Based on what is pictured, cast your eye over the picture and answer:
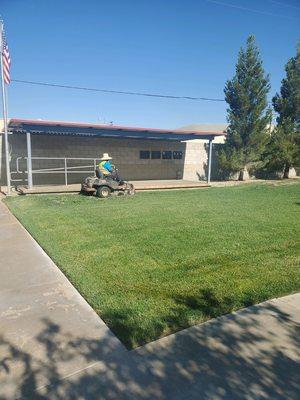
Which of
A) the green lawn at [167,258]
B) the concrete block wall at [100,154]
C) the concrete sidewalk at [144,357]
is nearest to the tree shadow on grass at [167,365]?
the concrete sidewalk at [144,357]

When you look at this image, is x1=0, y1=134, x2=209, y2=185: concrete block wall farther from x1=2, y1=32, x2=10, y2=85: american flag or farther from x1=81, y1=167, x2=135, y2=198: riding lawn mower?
x1=81, y1=167, x2=135, y2=198: riding lawn mower

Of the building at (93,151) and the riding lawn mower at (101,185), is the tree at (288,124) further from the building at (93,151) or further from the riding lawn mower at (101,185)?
the riding lawn mower at (101,185)

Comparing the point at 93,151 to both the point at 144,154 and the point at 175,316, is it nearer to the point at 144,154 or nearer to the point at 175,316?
the point at 144,154

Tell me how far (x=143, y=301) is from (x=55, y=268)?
1783 mm

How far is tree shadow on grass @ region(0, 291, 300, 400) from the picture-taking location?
7.91ft

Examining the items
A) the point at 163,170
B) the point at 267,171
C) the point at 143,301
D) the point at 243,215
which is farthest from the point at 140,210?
the point at 267,171

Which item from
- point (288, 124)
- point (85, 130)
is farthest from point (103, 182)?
point (288, 124)

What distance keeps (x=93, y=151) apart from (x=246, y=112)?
31.4 feet

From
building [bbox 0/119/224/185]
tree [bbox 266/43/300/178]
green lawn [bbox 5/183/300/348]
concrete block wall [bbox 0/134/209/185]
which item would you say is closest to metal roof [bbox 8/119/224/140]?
building [bbox 0/119/224/185]

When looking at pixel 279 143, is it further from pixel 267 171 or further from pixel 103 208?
pixel 103 208

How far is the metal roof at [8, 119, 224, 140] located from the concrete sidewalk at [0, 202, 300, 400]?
11.3 meters

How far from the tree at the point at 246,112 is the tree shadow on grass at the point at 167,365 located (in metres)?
17.6

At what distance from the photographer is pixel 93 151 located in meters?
18.7

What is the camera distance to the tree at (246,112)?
19359mm
